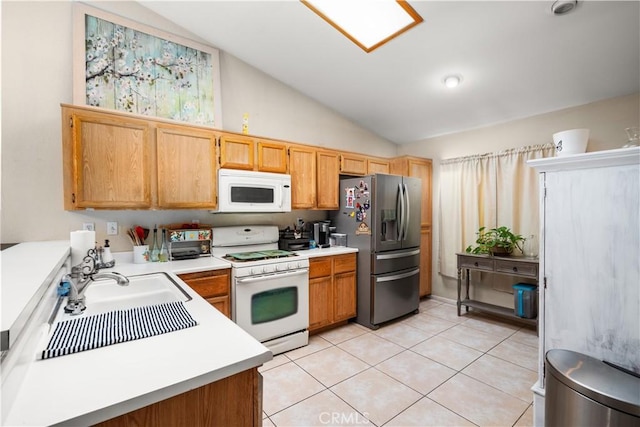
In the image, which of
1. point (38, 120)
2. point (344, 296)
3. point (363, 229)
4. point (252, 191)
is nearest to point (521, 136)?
point (363, 229)

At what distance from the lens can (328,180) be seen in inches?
143

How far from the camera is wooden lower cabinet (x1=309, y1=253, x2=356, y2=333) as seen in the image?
312 centimetres

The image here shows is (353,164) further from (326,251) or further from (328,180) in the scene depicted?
(326,251)

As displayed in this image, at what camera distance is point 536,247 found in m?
3.40

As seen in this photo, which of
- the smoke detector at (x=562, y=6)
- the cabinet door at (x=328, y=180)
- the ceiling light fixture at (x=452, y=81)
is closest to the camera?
the smoke detector at (x=562, y=6)

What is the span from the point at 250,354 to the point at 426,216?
12.8 feet

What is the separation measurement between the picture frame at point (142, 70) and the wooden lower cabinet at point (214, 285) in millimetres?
1571

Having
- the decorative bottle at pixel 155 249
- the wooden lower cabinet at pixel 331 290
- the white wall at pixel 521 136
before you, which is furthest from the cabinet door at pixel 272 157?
the white wall at pixel 521 136

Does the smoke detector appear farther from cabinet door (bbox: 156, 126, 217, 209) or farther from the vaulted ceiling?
cabinet door (bbox: 156, 126, 217, 209)

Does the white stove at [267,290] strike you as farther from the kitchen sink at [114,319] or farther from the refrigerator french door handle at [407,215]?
the refrigerator french door handle at [407,215]

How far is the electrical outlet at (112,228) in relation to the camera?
2.60 m

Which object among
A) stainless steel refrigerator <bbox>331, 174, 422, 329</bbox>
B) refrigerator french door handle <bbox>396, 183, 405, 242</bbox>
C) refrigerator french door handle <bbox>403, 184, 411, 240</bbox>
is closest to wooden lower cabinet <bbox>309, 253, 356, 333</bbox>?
stainless steel refrigerator <bbox>331, 174, 422, 329</bbox>

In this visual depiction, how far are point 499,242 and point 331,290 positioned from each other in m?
2.07

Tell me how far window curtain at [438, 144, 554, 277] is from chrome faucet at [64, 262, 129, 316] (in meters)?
3.95
